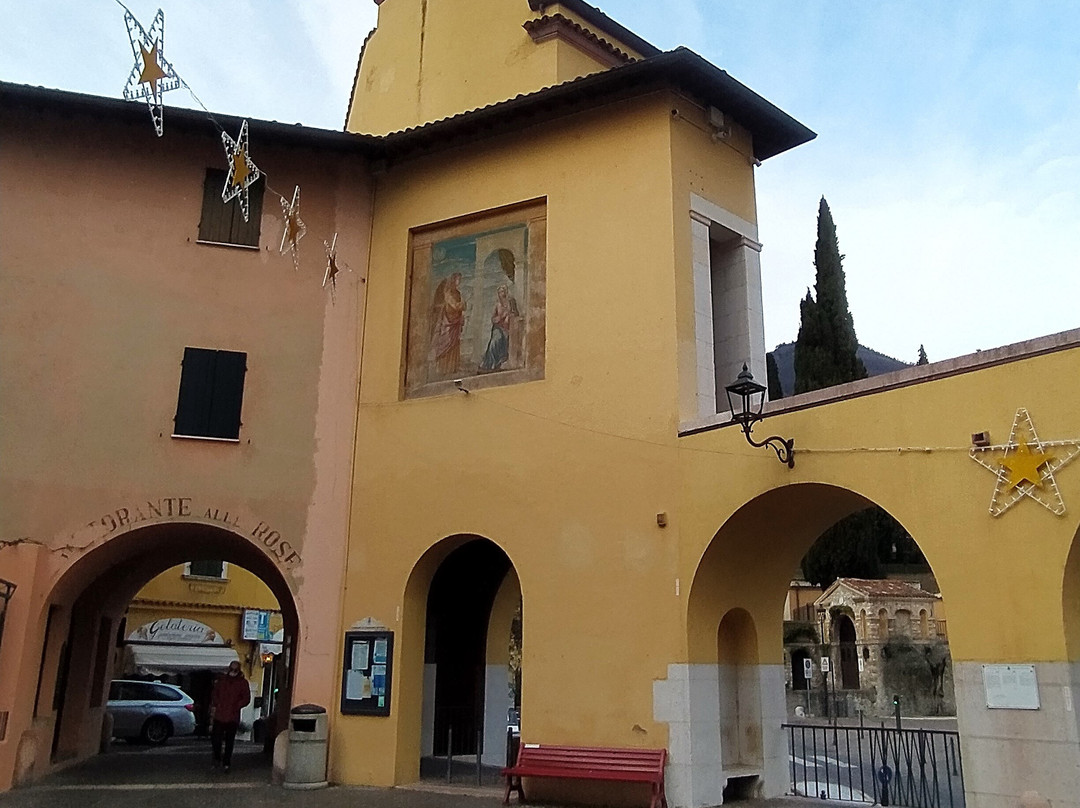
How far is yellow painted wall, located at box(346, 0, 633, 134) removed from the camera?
15.0 metres

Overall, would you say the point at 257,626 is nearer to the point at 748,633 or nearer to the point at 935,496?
the point at 748,633

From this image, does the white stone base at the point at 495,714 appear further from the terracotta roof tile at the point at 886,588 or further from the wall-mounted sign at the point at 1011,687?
the terracotta roof tile at the point at 886,588

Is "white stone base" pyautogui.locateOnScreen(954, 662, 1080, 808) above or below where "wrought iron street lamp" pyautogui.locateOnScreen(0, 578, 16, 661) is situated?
below

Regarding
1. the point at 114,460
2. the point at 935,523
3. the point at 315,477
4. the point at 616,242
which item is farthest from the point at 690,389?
the point at 114,460

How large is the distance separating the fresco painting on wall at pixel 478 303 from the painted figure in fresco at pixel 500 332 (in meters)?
0.01

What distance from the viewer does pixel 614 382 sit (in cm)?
1185

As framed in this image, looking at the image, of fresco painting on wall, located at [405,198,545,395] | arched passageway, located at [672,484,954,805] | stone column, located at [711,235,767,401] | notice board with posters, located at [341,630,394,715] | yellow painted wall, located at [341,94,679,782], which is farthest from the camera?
fresco painting on wall, located at [405,198,545,395]

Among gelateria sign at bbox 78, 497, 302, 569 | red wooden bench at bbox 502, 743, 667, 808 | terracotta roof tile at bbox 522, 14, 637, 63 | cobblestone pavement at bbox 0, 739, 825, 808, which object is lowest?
cobblestone pavement at bbox 0, 739, 825, 808

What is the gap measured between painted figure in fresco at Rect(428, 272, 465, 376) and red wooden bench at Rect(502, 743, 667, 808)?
17.0 ft

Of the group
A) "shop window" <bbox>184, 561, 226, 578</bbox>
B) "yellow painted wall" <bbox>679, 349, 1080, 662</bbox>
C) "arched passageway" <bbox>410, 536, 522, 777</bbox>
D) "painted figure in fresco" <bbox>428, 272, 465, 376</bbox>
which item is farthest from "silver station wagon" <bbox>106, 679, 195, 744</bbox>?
"yellow painted wall" <bbox>679, 349, 1080, 662</bbox>

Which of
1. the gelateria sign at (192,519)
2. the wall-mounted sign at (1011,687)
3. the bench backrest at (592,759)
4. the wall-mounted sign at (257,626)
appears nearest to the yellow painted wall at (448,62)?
the gelateria sign at (192,519)

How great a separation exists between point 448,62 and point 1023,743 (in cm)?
1302

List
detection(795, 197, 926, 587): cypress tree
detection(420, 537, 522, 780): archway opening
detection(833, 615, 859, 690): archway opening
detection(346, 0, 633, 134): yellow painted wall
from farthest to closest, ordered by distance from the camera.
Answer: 1. detection(795, 197, 926, 587): cypress tree
2. detection(833, 615, 859, 690): archway opening
3. detection(346, 0, 633, 134): yellow painted wall
4. detection(420, 537, 522, 780): archway opening

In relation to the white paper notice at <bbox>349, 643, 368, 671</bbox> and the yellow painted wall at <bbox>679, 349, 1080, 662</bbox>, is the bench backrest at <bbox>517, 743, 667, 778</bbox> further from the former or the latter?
the white paper notice at <bbox>349, 643, 368, 671</bbox>
